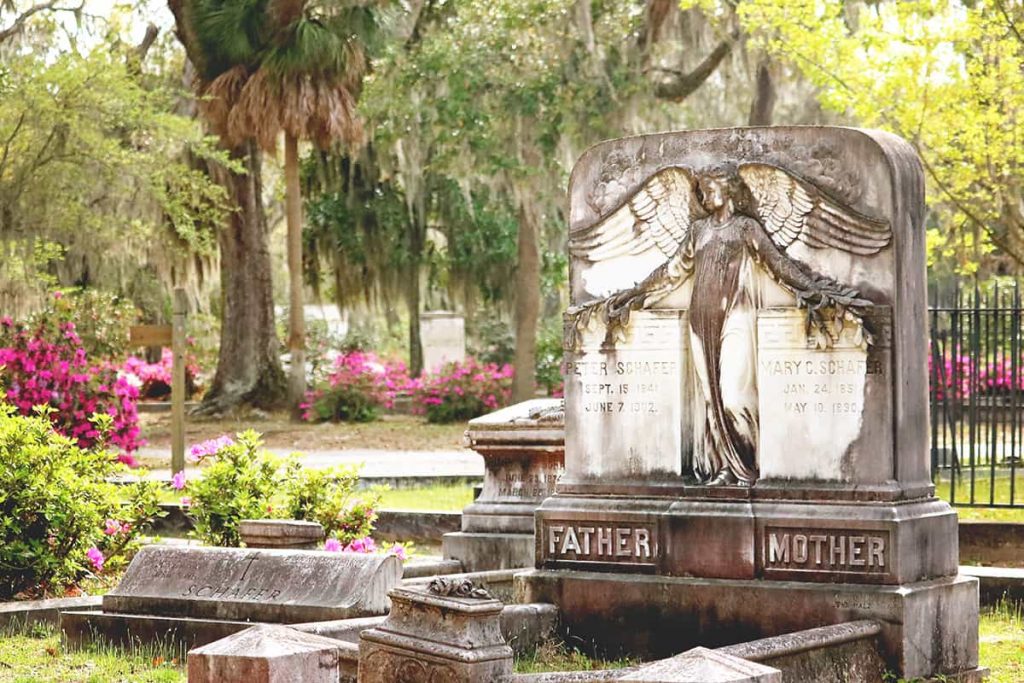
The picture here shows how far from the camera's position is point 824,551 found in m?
7.74

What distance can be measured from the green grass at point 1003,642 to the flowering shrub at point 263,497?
4144 millimetres

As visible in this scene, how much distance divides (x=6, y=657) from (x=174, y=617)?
0.87 m

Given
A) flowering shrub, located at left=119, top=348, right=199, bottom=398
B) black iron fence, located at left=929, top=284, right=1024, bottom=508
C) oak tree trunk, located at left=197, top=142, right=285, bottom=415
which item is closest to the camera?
black iron fence, located at left=929, top=284, right=1024, bottom=508

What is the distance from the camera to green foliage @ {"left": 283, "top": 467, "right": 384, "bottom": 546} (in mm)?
11078

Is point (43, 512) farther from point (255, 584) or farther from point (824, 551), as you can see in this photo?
point (824, 551)

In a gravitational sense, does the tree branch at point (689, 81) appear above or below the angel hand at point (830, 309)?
above

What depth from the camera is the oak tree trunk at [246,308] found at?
30969 mm

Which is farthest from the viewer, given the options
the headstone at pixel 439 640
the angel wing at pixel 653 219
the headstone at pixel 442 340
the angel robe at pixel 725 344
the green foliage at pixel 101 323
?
the headstone at pixel 442 340

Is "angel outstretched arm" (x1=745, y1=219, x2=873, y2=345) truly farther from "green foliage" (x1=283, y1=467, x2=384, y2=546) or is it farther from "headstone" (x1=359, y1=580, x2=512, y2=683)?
"green foliage" (x1=283, y1=467, x2=384, y2=546)

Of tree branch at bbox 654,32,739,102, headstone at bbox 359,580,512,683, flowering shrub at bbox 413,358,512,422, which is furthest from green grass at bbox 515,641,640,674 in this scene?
flowering shrub at bbox 413,358,512,422

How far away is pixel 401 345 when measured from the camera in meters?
50.0

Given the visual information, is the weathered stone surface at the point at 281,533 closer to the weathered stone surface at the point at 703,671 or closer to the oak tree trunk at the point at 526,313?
the weathered stone surface at the point at 703,671

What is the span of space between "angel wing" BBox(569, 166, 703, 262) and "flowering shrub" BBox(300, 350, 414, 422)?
21.3m

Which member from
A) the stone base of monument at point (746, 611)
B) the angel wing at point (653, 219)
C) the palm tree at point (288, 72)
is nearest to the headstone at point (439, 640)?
the stone base of monument at point (746, 611)
